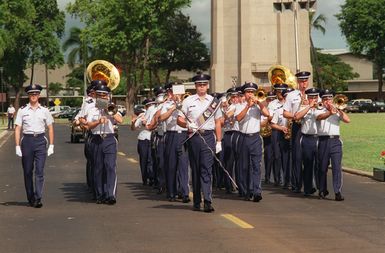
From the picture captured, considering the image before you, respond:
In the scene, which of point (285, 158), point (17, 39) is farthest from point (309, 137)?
point (17, 39)

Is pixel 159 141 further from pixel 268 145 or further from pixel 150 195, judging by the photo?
pixel 268 145

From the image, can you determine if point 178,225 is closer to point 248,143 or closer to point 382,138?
point 248,143

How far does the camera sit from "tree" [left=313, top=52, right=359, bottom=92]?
9788 cm

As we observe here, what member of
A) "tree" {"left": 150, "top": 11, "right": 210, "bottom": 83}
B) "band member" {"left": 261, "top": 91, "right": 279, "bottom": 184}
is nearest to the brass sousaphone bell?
"band member" {"left": 261, "top": 91, "right": 279, "bottom": 184}

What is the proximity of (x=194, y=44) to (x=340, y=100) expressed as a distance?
78.4 metres

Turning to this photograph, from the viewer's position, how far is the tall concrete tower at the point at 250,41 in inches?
2267

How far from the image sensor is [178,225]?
10.6 m

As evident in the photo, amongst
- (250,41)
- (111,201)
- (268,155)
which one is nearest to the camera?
(111,201)

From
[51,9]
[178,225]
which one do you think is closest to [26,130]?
[178,225]

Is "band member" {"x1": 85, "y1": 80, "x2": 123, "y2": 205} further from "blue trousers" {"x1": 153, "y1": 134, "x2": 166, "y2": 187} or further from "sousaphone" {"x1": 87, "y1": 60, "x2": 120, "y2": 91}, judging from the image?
"sousaphone" {"x1": 87, "y1": 60, "x2": 120, "y2": 91}

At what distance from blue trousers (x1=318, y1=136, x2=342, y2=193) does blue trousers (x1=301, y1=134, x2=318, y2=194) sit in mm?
122

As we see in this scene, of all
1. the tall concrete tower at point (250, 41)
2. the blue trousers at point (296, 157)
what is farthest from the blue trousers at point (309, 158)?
the tall concrete tower at point (250, 41)

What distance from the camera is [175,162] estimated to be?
44.6 ft

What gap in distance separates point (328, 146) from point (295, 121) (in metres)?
1.10
